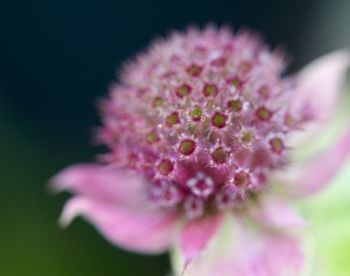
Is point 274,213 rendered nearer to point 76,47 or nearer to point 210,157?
point 210,157

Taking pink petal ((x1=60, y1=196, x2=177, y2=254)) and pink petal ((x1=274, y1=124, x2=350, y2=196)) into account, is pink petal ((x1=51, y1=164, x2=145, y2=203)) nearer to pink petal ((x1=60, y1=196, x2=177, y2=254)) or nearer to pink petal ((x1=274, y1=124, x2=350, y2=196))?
pink petal ((x1=60, y1=196, x2=177, y2=254))

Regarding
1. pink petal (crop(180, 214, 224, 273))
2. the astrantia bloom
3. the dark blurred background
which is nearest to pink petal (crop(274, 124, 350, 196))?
the astrantia bloom

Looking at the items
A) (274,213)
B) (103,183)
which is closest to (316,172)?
(274,213)

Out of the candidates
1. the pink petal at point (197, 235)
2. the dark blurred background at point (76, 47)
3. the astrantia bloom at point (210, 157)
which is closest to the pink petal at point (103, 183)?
the astrantia bloom at point (210, 157)

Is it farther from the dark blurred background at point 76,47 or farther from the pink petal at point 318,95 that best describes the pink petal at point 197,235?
the dark blurred background at point 76,47

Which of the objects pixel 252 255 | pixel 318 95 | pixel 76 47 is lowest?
pixel 252 255

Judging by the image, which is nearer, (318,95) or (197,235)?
(197,235)

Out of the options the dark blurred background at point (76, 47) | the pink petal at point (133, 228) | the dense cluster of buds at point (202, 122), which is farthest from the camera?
the dark blurred background at point (76, 47)
